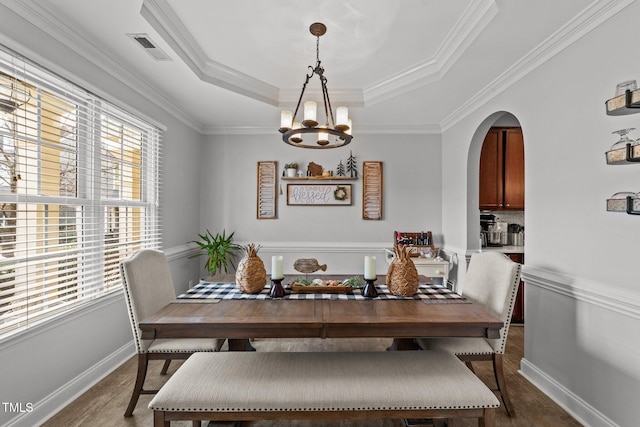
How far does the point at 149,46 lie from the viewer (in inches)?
91.9

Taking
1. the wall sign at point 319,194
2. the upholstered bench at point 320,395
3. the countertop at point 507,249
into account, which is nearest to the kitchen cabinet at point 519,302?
the countertop at point 507,249

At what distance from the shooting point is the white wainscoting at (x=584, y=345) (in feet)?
5.62

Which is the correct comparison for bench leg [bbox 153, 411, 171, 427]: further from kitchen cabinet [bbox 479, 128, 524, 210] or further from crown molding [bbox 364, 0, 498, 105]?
kitchen cabinet [bbox 479, 128, 524, 210]

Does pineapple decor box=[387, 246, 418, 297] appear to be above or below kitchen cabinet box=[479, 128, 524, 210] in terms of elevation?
below

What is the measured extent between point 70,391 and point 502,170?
4526 millimetres

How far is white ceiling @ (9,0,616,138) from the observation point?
1997mm

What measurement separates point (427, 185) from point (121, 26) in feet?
11.9

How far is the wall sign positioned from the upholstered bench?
9.44 feet

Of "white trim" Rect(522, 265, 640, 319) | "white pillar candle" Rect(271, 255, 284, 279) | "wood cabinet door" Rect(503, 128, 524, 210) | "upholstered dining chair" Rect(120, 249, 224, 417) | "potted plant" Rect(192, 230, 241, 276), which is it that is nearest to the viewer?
"white trim" Rect(522, 265, 640, 319)

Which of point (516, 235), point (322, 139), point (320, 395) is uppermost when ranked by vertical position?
point (322, 139)

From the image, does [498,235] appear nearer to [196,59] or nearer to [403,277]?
[403,277]

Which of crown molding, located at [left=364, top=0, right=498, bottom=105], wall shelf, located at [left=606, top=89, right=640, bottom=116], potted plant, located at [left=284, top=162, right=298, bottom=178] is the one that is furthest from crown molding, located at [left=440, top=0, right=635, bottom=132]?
potted plant, located at [left=284, top=162, right=298, bottom=178]

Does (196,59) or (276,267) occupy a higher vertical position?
(196,59)

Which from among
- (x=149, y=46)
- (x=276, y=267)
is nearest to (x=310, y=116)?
(x=276, y=267)
